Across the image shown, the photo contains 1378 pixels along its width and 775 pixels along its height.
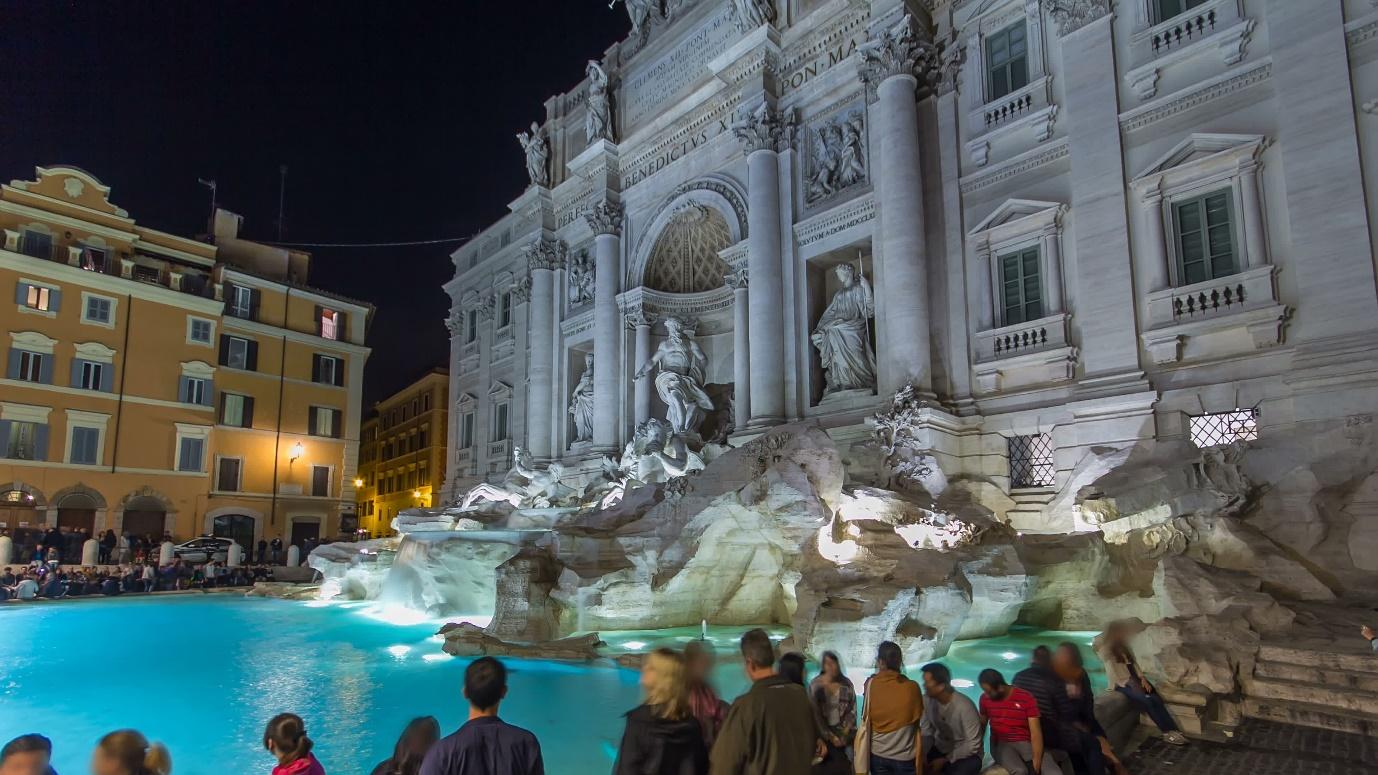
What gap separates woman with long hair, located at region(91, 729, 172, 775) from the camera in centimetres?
303

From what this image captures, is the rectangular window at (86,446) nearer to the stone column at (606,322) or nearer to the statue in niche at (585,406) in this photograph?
the statue in niche at (585,406)

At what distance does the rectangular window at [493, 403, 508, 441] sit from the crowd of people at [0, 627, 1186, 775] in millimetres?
24200

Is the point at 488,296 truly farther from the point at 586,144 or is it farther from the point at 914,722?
the point at 914,722

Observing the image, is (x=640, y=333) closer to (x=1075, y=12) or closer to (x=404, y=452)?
(x=1075, y=12)

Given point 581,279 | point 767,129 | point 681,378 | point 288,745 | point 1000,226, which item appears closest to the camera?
point 288,745

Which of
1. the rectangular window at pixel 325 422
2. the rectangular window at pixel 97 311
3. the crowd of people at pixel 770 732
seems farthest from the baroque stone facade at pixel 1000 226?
the rectangular window at pixel 97 311

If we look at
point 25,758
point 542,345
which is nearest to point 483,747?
point 25,758

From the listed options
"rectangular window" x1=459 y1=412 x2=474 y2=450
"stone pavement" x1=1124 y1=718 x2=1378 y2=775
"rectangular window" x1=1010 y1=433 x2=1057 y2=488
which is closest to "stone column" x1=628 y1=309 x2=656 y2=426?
"rectangular window" x1=459 y1=412 x2=474 y2=450

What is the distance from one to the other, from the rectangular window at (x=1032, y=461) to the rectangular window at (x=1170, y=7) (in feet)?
23.6

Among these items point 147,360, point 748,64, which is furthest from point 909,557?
point 147,360

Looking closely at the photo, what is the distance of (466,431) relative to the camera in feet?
99.3

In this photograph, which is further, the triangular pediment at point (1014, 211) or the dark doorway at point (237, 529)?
the dark doorway at point (237, 529)

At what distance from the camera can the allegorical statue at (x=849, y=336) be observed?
16.7 m

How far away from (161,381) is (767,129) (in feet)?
80.1
